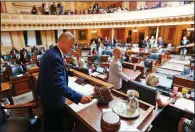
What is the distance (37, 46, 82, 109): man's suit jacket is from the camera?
142cm

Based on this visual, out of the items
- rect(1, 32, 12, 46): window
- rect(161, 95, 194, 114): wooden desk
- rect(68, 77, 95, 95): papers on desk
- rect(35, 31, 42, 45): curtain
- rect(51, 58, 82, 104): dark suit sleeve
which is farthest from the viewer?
rect(35, 31, 42, 45): curtain

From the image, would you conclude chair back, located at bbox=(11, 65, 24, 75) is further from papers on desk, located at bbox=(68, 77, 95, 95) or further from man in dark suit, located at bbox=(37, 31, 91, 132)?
man in dark suit, located at bbox=(37, 31, 91, 132)

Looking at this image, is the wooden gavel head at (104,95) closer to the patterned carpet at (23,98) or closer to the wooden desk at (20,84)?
the patterned carpet at (23,98)

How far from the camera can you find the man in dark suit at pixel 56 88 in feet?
4.66

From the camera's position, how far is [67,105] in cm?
162

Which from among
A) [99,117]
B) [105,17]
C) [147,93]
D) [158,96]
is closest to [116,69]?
[147,93]

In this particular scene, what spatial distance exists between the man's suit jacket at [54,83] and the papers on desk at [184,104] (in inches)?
71.2

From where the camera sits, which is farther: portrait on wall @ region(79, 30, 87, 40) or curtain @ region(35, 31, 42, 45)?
portrait on wall @ region(79, 30, 87, 40)

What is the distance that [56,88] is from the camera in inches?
55.9

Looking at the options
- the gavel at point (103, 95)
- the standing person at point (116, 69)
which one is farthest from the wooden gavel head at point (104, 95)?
the standing person at point (116, 69)

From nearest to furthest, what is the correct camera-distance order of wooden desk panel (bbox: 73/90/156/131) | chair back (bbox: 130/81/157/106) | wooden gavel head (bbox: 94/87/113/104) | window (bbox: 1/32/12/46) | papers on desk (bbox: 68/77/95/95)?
1. wooden desk panel (bbox: 73/90/156/131)
2. wooden gavel head (bbox: 94/87/113/104)
3. papers on desk (bbox: 68/77/95/95)
4. chair back (bbox: 130/81/157/106)
5. window (bbox: 1/32/12/46)

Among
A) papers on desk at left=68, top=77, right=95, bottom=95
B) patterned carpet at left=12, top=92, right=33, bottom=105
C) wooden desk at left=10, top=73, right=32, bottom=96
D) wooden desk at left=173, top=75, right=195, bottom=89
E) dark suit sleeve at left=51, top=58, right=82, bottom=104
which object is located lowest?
patterned carpet at left=12, top=92, right=33, bottom=105

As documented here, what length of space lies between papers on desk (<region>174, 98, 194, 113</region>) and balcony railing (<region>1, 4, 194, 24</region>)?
340 inches

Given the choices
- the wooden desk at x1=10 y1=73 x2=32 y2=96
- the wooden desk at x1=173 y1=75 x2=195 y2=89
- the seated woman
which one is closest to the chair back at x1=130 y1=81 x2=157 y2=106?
the seated woman
